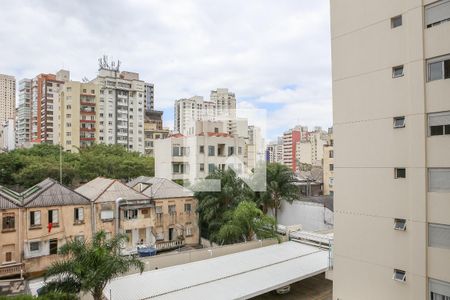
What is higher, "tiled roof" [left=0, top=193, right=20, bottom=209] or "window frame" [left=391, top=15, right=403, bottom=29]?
"window frame" [left=391, top=15, right=403, bottom=29]

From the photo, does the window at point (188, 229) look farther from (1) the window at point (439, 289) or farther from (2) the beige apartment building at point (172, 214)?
(1) the window at point (439, 289)

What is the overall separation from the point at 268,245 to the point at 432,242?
35.8 ft

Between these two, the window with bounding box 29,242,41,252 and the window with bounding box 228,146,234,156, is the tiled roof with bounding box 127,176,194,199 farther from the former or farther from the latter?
the window with bounding box 29,242,41,252

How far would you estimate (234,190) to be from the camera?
21.1 m

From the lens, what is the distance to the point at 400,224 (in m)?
7.38

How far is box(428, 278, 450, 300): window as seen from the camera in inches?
261

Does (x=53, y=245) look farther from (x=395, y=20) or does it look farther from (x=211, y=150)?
(x=395, y=20)

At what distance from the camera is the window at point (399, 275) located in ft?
24.0

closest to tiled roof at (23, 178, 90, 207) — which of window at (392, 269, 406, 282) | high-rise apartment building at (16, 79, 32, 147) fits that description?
window at (392, 269, 406, 282)

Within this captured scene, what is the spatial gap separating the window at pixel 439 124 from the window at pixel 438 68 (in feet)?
2.72

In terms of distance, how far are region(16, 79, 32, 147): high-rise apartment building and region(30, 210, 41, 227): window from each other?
224 ft

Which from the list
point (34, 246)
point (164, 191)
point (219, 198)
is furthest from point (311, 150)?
point (34, 246)

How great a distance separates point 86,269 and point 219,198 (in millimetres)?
12623

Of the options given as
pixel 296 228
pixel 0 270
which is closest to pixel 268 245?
pixel 296 228
